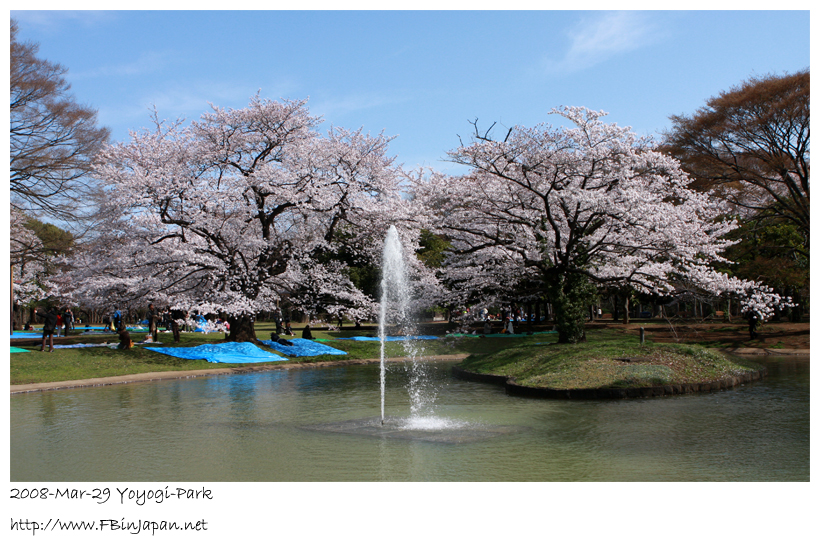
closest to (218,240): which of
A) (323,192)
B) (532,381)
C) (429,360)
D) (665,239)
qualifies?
(323,192)

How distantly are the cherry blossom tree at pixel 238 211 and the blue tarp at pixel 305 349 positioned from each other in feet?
4.93

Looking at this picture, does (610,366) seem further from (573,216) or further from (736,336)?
(736,336)

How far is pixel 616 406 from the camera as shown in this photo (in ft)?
41.8

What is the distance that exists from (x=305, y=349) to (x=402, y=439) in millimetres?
17250

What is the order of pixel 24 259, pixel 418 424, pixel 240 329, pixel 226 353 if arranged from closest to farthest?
pixel 418 424 < pixel 226 353 < pixel 240 329 < pixel 24 259

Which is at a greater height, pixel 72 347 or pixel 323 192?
pixel 323 192

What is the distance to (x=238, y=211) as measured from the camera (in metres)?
26.4

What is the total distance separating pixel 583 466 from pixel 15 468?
747 centimetres

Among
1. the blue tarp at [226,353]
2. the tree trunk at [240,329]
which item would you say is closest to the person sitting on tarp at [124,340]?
the blue tarp at [226,353]

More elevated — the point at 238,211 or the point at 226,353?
the point at 238,211

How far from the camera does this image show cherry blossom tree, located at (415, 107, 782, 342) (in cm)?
1845

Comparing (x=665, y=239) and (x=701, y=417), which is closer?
(x=701, y=417)

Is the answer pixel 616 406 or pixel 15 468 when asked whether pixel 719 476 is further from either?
pixel 15 468

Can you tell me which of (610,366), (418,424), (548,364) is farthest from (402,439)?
(548,364)
